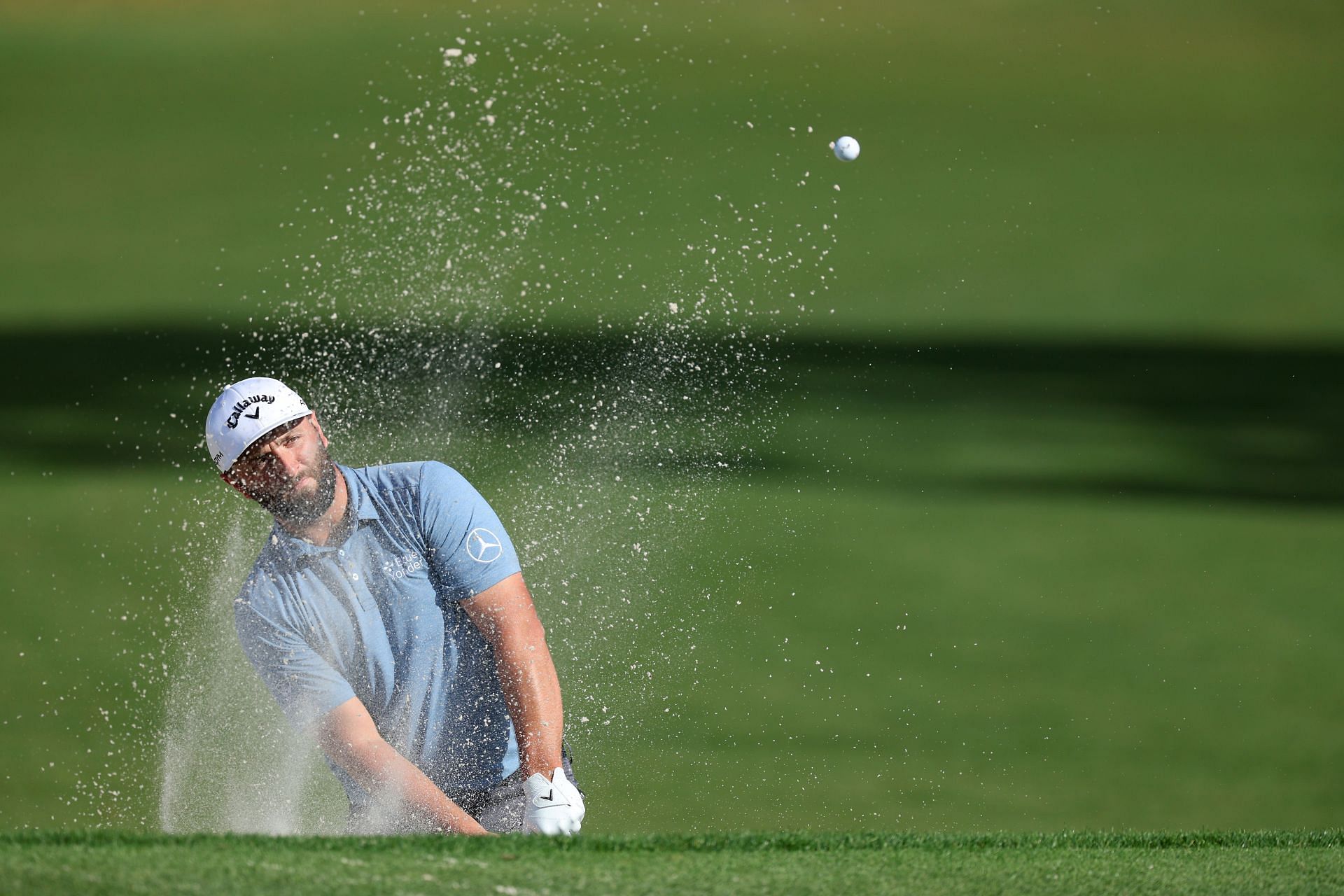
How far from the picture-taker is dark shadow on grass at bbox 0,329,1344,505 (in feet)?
26.7

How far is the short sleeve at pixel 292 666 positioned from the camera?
3684mm

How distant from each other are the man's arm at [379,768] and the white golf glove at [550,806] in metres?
0.13

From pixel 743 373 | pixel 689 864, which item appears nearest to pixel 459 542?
pixel 689 864

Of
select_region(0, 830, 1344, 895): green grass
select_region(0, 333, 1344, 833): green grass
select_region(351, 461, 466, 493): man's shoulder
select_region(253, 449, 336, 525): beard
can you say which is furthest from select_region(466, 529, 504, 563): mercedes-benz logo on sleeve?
select_region(0, 333, 1344, 833): green grass

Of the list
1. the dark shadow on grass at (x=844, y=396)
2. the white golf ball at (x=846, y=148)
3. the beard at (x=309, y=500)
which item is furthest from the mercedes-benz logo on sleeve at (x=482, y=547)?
the dark shadow on grass at (x=844, y=396)

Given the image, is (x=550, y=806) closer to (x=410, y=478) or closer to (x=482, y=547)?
(x=482, y=547)

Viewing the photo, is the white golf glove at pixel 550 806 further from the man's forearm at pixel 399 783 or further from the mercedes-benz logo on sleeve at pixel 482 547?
the mercedes-benz logo on sleeve at pixel 482 547

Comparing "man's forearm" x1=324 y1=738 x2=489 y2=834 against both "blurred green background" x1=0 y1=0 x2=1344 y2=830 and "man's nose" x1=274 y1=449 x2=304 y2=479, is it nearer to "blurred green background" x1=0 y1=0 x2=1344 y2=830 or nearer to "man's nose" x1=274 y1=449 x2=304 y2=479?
"man's nose" x1=274 y1=449 x2=304 y2=479

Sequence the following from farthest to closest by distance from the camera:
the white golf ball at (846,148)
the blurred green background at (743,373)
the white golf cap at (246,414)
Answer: the white golf ball at (846,148) < the blurred green background at (743,373) < the white golf cap at (246,414)

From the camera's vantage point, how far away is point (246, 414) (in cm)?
363

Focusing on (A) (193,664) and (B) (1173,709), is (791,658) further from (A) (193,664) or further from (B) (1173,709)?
(A) (193,664)

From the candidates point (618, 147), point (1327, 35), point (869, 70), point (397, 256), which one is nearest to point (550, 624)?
point (397, 256)

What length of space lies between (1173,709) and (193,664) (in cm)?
355

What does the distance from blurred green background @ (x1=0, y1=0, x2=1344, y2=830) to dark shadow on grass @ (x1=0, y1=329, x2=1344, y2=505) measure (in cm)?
4
